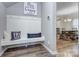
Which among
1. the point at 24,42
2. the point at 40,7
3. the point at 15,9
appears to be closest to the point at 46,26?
the point at 40,7

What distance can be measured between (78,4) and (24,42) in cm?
133

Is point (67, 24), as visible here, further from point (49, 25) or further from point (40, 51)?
point (40, 51)

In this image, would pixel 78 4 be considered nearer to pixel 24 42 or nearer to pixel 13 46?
pixel 24 42

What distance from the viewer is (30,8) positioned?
2279mm

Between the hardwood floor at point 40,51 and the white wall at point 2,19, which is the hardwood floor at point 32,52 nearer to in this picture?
the hardwood floor at point 40,51

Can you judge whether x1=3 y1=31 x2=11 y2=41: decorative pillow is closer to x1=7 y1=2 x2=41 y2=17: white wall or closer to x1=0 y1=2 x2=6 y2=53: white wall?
x1=0 y1=2 x2=6 y2=53: white wall

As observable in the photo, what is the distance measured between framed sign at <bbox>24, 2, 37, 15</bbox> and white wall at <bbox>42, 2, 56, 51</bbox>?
184 millimetres

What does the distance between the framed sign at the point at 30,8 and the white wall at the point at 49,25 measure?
0.60 feet

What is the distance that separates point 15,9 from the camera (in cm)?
219

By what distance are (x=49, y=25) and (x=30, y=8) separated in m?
0.52

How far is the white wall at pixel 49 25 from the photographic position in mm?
2250

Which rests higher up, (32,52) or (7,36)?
(7,36)

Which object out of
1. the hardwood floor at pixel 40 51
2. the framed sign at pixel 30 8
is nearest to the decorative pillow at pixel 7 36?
the hardwood floor at pixel 40 51

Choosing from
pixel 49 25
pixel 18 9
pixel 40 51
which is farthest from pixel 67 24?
pixel 18 9
